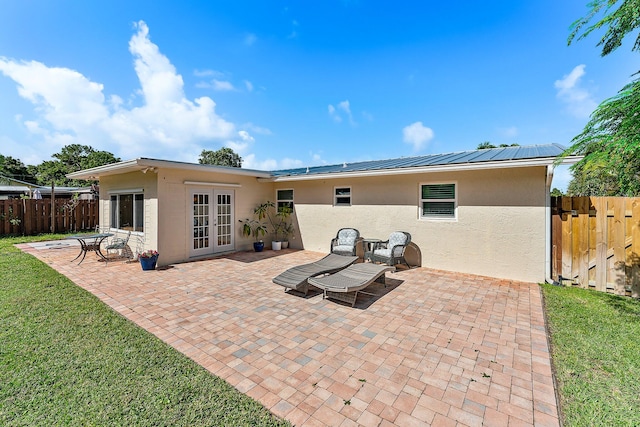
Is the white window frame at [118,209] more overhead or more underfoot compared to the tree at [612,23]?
more underfoot

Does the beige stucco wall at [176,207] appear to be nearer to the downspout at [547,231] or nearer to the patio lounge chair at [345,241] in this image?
the patio lounge chair at [345,241]

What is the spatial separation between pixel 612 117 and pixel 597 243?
11.9ft

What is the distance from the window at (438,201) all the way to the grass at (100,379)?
7011 mm

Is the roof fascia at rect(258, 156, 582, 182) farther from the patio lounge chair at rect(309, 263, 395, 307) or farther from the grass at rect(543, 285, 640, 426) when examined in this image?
the patio lounge chair at rect(309, 263, 395, 307)

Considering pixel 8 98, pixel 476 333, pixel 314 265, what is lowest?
pixel 476 333

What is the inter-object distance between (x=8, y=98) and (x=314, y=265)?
41.6ft

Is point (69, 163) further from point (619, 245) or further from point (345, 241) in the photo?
point (619, 245)

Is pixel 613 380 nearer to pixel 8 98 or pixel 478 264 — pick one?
pixel 478 264

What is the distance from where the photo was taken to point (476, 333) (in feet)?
13.0

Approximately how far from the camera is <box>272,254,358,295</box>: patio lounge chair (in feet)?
17.9

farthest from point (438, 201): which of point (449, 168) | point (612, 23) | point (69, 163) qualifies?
point (69, 163)

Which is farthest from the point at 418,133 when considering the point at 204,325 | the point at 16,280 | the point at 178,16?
the point at 16,280

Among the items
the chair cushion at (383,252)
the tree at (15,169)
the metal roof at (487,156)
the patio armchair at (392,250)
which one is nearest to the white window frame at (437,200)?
the metal roof at (487,156)

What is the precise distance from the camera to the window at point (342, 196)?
31.5 ft
